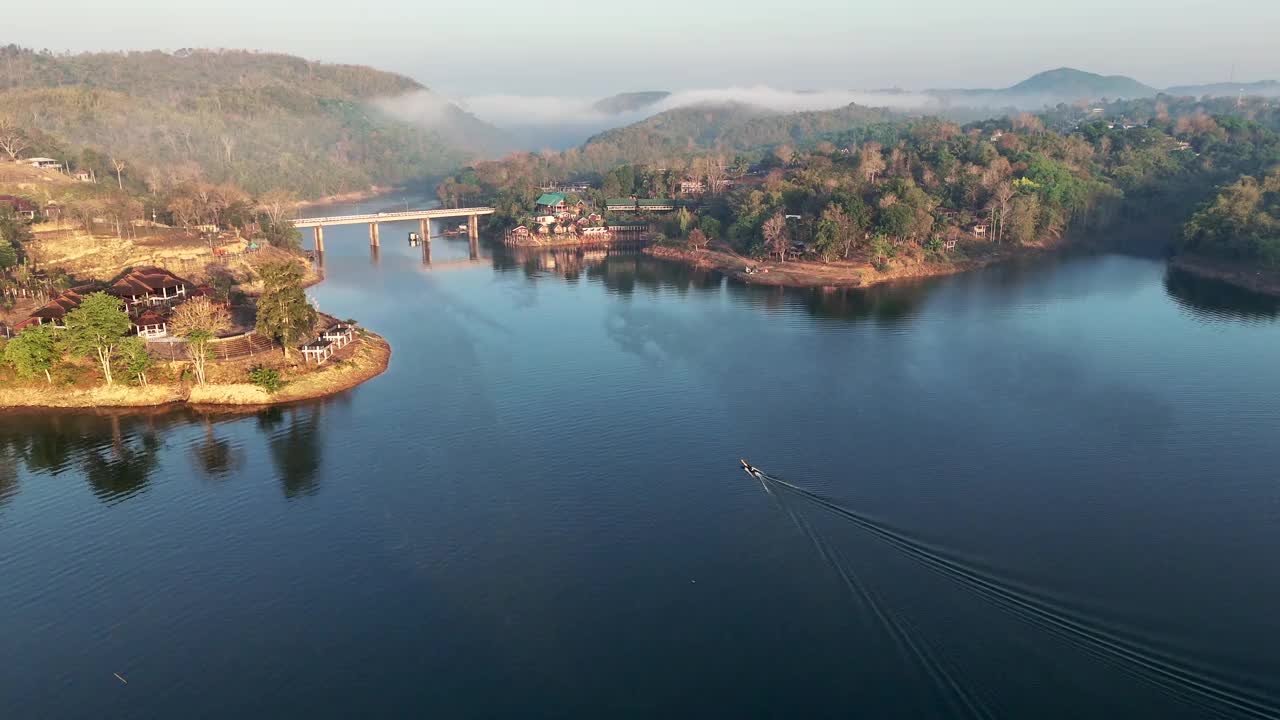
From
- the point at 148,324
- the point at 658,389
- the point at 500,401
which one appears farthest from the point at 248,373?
the point at 658,389

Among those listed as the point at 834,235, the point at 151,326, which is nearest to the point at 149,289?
the point at 151,326

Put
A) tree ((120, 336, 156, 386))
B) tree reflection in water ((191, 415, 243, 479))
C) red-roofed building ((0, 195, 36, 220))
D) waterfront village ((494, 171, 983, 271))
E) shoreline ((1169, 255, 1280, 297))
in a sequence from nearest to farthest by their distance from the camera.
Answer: tree reflection in water ((191, 415, 243, 479)) < tree ((120, 336, 156, 386)) < shoreline ((1169, 255, 1280, 297)) < red-roofed building ((0, 195, 36, 220)) < waterfront village ((494, 171, 983, 271))

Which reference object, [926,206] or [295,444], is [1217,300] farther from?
[295,444]

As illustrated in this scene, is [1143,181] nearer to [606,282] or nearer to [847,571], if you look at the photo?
[606,282]

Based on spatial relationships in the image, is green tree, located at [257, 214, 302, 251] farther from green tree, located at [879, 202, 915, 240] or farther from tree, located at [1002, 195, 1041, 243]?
tree, located at [1002, 195, 1041, 243]

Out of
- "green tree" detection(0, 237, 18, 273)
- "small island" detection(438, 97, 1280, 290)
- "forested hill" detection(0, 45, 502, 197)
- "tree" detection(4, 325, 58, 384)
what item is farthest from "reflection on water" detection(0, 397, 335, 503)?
"forested hill" detection(0, 45, 502, 197)

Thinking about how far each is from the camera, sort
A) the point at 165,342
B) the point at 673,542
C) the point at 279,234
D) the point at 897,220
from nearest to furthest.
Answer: the point at 673,542 → the point at 165,342 → the point at 897,220 → the point at 279,234
